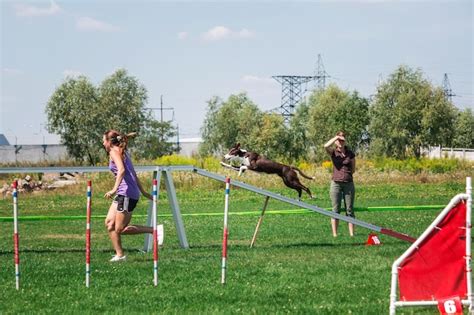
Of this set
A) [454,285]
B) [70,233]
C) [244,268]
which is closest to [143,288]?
[244,268]

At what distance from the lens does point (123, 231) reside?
11734 millimetres

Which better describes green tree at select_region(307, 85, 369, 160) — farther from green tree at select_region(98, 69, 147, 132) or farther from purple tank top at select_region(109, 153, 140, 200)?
purple tank top at select_region(109, 153, 140, 200)

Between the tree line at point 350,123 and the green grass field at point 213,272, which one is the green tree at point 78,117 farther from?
the green grass field at point 213,272

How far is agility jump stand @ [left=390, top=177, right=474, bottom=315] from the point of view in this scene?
755 cm

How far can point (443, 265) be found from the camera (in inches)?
301

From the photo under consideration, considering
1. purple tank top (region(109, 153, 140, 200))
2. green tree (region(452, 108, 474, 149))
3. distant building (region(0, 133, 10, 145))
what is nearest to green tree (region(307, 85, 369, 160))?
green tree (region(452, 108, 474, 149))

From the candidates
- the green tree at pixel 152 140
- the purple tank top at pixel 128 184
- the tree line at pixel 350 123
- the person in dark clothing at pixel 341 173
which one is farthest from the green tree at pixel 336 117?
the purple tank top at pixel 128 184

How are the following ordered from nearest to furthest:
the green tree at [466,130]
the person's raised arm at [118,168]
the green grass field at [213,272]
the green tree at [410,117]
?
the green grass field at [213,272]
the person's raised arm at [118,168]
the green tree at [410,117]
the green tree at [466,130]

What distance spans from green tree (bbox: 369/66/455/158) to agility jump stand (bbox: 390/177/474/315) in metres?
55.5

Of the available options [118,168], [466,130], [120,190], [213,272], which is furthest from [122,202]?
[466,130]

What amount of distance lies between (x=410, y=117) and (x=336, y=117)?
26.4ft

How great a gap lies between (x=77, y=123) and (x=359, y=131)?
75.2 ft

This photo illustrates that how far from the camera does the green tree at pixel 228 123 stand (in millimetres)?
74312

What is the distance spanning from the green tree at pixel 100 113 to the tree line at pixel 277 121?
0.08 metres
